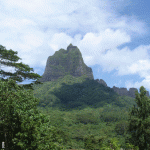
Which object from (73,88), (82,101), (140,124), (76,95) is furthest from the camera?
(73,88)

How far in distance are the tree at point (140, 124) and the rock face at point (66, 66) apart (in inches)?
6078

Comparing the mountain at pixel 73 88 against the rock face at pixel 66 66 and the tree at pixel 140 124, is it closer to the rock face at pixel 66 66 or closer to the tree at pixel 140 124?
the rock face at pixel 66 66

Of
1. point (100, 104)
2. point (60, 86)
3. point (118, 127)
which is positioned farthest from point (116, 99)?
point (118, 127)

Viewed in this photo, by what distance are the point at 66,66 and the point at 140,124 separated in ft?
553

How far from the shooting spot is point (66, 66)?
184 m

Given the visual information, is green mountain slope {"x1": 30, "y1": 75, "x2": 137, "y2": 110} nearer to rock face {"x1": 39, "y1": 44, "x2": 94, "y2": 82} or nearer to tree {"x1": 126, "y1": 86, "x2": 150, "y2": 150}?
rock face {"x1": 39, "y1": 44, "x2": 94, "y2": 82}

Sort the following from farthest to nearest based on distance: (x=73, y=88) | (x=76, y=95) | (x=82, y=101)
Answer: (x=73, y=88) → (x=76, y=95) → (x=82, y=101)

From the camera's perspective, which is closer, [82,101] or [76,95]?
[82,101]

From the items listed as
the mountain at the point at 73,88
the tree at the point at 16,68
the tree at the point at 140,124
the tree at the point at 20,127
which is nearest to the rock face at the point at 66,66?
the mountain at the point at 73,88

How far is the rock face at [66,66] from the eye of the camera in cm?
17438

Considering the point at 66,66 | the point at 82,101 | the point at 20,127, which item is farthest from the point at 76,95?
the point at 20,127

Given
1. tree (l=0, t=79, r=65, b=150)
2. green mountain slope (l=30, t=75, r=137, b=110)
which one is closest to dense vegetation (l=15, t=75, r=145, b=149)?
green mountain slope (l=30, t=75, r=137, b=110)

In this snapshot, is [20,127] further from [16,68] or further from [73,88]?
[73,88]

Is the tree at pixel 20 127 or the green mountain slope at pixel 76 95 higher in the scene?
the green mountain slope at pixel 76 95
